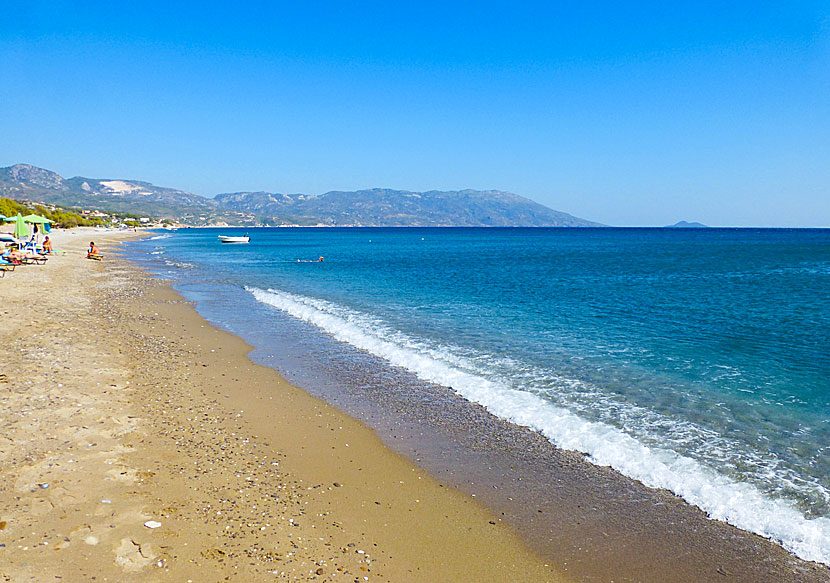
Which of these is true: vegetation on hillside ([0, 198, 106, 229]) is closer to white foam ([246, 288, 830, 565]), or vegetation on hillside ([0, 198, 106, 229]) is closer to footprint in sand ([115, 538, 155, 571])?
white foam ([246, 288, 830, 565])

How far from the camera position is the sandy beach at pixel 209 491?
5.94 m

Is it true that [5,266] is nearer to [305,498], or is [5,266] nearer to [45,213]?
[305,498]

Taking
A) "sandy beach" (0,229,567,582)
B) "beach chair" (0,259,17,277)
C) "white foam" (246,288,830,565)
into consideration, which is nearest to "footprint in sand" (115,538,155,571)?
"sandy beach" (0,229,567,582)

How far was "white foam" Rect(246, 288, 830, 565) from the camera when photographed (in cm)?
710

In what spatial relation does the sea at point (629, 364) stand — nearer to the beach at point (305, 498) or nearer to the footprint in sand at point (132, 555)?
the beach at point (305, 498)

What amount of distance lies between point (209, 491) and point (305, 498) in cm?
142

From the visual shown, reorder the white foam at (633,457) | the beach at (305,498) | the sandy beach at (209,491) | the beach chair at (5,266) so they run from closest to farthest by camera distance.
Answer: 1. the sandy beach at (209,491)
2. the beach at (305,498)
3. the white foam at (633,457)
4. the beach chair at (5,266)

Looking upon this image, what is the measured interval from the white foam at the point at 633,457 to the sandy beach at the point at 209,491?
3.15 metres

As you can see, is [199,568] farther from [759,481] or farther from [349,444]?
[759,481]

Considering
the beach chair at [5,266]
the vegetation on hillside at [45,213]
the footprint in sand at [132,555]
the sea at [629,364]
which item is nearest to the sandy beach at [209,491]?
the footprint in sand at [132,555]

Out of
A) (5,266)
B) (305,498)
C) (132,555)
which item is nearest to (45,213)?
(5,266)

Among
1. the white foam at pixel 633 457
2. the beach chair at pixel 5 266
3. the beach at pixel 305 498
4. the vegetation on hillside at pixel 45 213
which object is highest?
the vegetation on hillside at pixel 45 213

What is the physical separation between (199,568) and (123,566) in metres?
0.84

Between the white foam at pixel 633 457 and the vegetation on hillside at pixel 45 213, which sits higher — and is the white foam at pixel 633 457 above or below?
below
